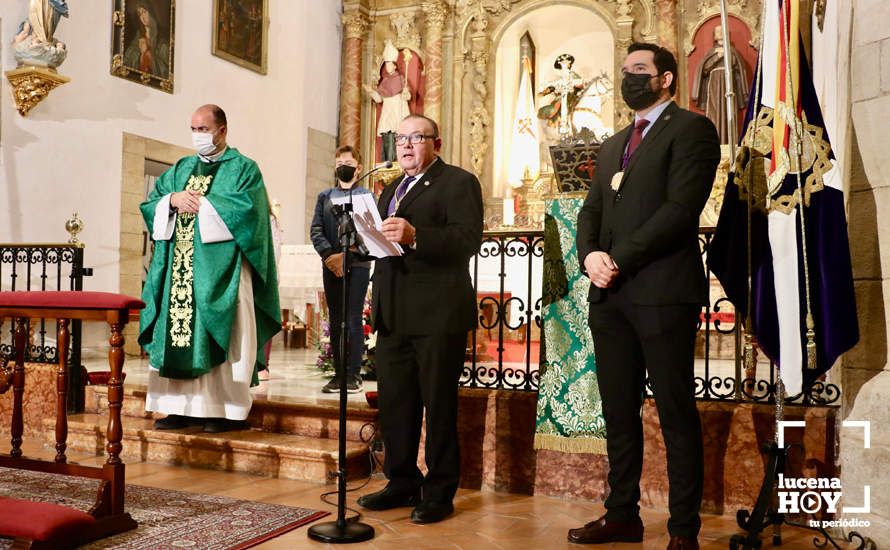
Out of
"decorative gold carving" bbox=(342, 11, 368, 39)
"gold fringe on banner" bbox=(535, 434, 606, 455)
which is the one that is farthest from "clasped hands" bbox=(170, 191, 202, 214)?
"decorative gold carving" bbox=(342, 11, 368, 39)

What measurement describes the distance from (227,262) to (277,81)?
7311mm

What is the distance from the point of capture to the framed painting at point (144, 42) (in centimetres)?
849

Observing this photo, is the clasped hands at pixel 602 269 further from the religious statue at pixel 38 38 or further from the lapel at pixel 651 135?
the religious statue at pixel 38 38

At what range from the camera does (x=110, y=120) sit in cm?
838

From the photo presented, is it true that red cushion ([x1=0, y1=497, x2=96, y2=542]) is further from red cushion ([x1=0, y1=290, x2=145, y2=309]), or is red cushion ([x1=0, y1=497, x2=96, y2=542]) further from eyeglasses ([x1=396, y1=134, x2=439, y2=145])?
eyeglasses ([x1=396, y1=134, x2=439, y2=145])

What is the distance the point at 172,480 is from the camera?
13.2ft

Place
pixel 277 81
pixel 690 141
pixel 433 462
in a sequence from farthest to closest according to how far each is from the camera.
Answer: pixel 277 81
pixel 433 462
pixel 690 141

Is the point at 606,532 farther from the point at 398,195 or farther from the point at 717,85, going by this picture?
the point at 717,85

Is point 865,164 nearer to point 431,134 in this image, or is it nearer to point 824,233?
point 824,233

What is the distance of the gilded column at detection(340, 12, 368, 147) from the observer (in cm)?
1194

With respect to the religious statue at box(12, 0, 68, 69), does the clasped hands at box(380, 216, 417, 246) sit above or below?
below

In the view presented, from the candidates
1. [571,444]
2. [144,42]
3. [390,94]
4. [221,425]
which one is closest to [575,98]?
[390,94]

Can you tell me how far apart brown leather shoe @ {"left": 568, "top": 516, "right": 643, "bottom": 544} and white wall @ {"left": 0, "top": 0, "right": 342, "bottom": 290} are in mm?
6355

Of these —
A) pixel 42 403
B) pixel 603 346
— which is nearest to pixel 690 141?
pixel 603 346
